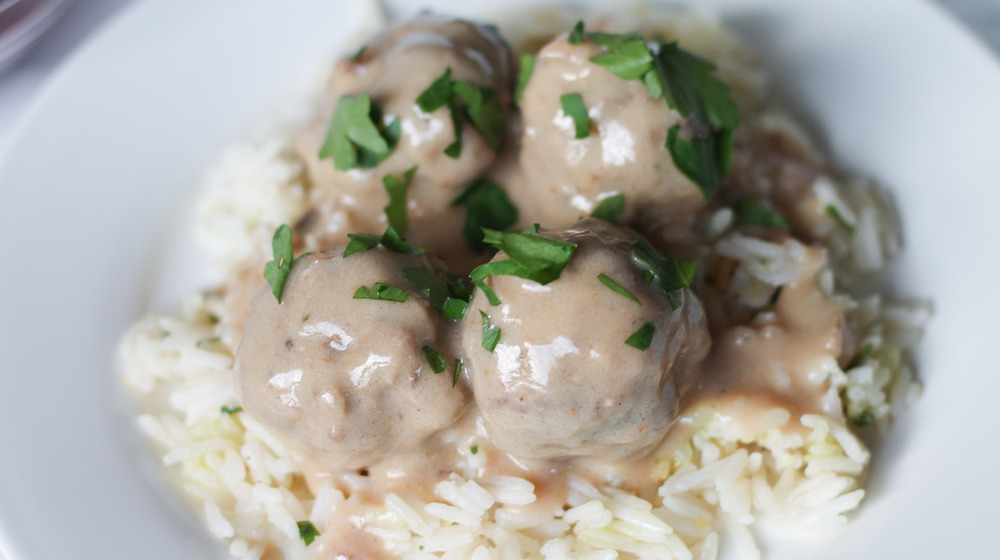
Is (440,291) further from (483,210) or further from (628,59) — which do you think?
(628,59)

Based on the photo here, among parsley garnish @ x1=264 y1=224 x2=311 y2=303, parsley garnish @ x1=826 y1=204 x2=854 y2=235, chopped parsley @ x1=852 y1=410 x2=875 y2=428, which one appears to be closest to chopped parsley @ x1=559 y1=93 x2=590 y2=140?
parsley garnish @ x1=264 y1=224 x2=311 y2=303

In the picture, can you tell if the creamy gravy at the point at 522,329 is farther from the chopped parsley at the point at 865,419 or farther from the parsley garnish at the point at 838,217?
the chopped parsley at the point at 865,419

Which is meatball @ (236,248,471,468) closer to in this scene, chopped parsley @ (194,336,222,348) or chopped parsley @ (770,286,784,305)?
chopped parsley @ (194,336,222,348)

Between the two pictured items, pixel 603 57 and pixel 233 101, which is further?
pixel 233 101

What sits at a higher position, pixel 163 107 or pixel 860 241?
pixel 163 107

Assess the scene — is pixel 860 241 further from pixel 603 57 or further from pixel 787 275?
pixel 603 57

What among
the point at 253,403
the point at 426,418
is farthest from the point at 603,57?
the point at 253,403
